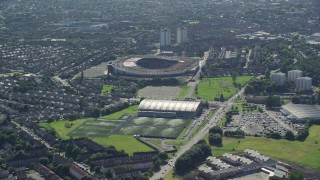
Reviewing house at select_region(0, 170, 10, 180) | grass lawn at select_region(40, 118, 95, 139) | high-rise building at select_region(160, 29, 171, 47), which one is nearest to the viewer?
house at select_region(0, 170, 10, 180)

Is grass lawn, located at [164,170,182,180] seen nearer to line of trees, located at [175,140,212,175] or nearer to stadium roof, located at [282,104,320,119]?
line of trees, located at [175,140,212,175]

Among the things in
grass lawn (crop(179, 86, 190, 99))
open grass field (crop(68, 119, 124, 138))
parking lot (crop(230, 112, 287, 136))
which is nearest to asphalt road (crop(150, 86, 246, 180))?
parking lot (crop(230, 112, 287, 136))

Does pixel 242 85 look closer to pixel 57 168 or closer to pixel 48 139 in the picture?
pixel 48 139

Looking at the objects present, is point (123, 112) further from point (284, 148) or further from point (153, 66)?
point (153, 66)

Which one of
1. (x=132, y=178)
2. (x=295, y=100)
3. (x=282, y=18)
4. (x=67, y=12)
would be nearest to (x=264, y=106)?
(x=295, y=100)

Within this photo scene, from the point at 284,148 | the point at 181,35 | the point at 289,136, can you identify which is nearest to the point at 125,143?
the point at 284,148

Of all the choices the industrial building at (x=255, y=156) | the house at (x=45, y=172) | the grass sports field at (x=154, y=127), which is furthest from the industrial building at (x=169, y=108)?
the house at (x=45, y=172)
